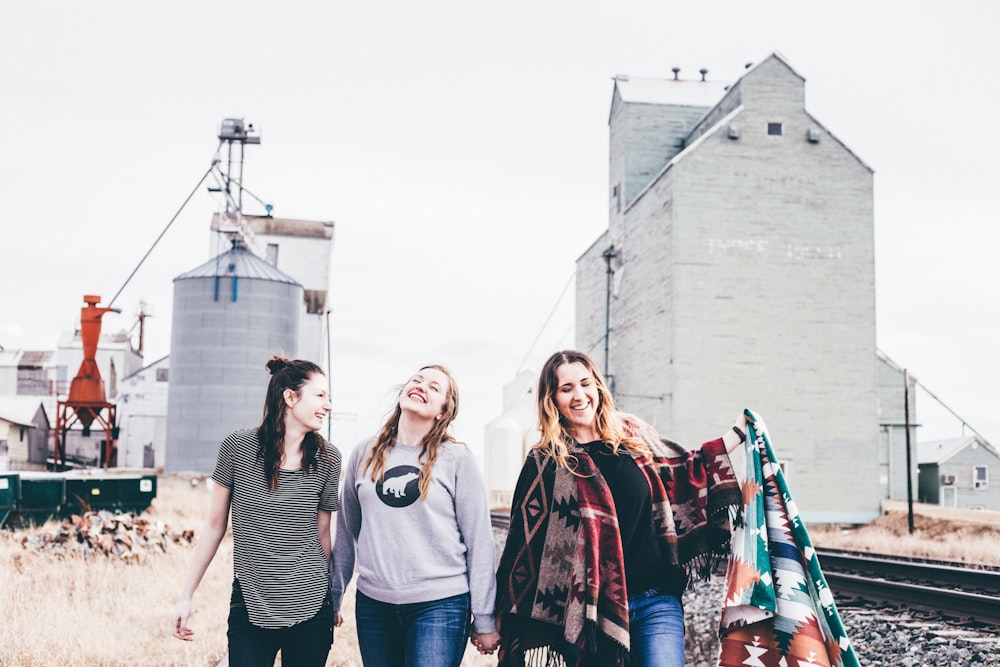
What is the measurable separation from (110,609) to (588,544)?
21.7 feet

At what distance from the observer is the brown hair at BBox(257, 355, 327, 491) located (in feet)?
13.4

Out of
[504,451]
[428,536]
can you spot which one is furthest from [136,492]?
[504,451]

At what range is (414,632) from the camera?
3.91m

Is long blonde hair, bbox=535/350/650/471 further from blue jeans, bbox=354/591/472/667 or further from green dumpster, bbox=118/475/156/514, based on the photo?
green dumpster, bbox=118/475/156/514

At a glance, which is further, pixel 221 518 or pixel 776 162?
pixel 776 162

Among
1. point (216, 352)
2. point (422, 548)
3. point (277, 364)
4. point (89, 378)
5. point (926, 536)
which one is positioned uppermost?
point (216, 352)

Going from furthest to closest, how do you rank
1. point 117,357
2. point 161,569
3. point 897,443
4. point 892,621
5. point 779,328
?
point 117,357 < point 897,443 < point 779,328 < point 161,569 < point 892,621

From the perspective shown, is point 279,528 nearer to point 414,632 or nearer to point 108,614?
point 414,632

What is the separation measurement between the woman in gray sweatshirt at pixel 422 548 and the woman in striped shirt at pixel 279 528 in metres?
0.19

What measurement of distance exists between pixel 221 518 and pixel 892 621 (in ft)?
23.4

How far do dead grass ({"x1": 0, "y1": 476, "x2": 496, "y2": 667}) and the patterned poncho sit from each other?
10.2 feet

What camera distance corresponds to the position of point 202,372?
35.1 m

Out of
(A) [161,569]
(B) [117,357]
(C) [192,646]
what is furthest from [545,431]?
(B) [117,357]

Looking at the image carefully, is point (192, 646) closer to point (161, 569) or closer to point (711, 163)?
point (161, 569)
